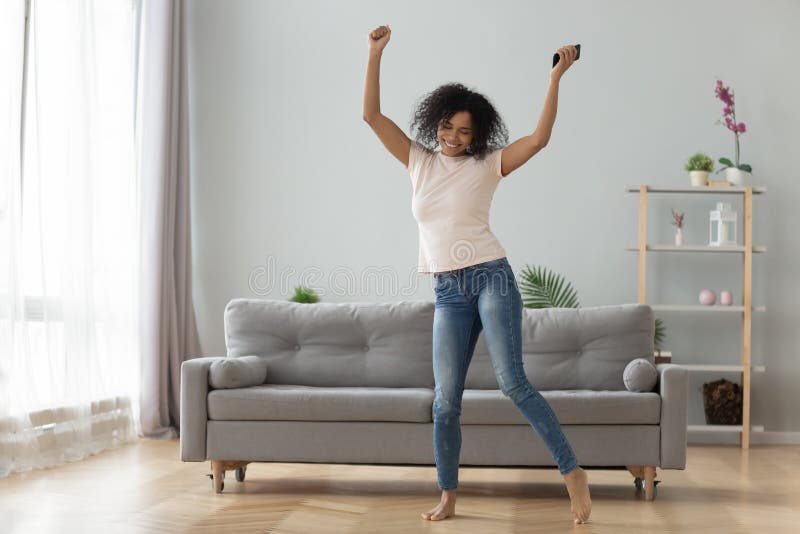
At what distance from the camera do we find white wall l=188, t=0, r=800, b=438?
18.1ft

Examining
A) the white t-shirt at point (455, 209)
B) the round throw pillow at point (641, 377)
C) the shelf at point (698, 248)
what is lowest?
the round throw pillow at point (641, 377)

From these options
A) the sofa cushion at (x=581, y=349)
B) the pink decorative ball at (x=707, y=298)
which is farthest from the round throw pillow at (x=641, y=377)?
the pink decorative ball at (x=707, y=298)

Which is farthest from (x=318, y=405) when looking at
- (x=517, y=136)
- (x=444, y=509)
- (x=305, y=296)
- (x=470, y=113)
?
(x=517, y=136)

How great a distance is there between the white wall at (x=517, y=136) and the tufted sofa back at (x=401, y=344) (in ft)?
5.47

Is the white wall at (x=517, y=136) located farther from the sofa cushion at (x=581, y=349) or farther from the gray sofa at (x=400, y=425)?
the gray sofa at (x=400, y=425)

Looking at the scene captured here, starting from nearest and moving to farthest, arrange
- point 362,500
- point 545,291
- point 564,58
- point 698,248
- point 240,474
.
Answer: point 564,58 → point 362,500 → point 240,474 → point 698,248 → point 545,291

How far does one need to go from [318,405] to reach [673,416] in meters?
1.30

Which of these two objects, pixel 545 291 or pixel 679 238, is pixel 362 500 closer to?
pixel 545 291

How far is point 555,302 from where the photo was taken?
535 cm

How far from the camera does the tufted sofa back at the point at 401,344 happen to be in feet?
12.5

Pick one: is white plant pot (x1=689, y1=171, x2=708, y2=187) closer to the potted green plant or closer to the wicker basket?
the wicker basket

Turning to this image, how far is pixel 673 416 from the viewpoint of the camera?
Answer: 3.36 m

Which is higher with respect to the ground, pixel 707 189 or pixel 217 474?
pixel 707 189

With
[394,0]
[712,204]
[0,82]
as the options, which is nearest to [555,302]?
[712,204]
